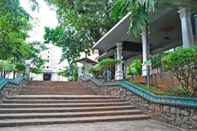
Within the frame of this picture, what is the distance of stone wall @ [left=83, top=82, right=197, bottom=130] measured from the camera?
646 centimetres

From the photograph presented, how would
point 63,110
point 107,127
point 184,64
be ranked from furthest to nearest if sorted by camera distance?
point 63,110, point 107,127, point 184,64

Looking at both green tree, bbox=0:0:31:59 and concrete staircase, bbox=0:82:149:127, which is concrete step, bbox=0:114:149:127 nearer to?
concrete staircase, bbox=0:82:149:127

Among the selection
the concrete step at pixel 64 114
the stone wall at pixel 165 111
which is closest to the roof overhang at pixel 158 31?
the stone wall at pixel 165 111

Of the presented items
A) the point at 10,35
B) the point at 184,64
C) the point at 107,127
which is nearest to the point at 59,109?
the point at 107,127

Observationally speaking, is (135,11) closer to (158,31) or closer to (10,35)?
(158,31)

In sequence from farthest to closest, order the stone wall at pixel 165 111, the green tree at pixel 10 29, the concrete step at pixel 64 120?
the green tree at pixel 10 29 → the concrete step at pixel 64 120 → the stone wall at pixel 165 111

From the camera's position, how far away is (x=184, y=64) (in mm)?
6773

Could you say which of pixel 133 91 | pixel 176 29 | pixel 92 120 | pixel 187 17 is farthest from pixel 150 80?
pixel 176 29

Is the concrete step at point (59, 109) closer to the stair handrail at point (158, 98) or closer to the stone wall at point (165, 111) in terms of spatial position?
the stone wall at point (165, 111)

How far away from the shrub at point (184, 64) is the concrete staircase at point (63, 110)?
2087mm

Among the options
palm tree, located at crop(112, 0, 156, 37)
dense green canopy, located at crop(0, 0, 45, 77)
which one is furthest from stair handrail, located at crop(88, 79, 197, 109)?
dense green canopy, located at crop(0, 0, 45, 77)

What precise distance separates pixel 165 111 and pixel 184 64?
167 cm

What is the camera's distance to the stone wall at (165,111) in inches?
254

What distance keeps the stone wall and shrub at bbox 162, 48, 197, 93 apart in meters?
0.85
